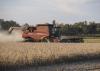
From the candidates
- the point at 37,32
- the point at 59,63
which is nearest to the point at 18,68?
the point at 59,63

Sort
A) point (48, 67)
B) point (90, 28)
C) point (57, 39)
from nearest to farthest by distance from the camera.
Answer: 1. point (48, 67)
2. point (57, 39)
3. point (90, 28)

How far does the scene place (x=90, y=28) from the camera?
5478 centimetres

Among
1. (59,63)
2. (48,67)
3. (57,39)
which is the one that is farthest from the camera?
(57,39)

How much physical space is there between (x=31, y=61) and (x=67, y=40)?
17.2 meters

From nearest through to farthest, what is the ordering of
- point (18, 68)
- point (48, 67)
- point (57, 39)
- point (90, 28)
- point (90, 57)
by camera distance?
point (18, 68)
point (48, 67)
point (90, 57)
point (57, 39)
point (90, 28)

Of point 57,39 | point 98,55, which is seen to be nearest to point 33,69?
Answer: point 98,55

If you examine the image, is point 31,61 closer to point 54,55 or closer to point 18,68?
point 18,68

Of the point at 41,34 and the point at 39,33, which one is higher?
the point at 39,33

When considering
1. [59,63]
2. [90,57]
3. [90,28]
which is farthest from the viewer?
[90,28]

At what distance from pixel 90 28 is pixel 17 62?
43.8 metres

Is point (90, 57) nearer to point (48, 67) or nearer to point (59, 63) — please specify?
point (59, 63)

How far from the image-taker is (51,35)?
2858 cm

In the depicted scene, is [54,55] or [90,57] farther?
[90,57]

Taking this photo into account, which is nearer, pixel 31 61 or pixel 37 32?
pixel 31 61
